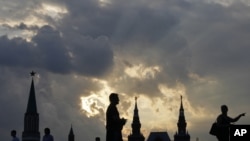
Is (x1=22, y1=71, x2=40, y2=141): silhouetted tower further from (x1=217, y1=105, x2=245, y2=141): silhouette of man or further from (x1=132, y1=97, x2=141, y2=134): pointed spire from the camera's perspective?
(x1=217, y1=105, x2=245, y2=141): silhouette of man

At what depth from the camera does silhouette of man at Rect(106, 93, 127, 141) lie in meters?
15.0

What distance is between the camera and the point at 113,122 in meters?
15.2

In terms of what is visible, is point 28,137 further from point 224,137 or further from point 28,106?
point 224,137

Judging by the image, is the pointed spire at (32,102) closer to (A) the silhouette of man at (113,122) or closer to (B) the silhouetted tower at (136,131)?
(B) the silhouetted tower at (136,131)

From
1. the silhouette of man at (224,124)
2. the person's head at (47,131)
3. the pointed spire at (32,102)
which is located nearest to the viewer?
the silhouette of man at (224,124)

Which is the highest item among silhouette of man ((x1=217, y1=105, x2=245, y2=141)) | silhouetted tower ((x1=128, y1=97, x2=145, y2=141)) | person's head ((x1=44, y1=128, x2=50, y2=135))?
silhouetted tower ((x1=128, y1=97, x2=145, y2=141))

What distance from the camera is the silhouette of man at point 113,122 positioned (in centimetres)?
1502

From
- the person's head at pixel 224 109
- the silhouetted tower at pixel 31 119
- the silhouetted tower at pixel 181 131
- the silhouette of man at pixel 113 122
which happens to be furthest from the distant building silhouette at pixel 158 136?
the person's head at pixel 224 109

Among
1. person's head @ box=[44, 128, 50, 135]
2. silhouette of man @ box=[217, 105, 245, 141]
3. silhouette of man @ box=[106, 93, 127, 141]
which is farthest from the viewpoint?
person's head @ box=[44, 128, 50, 135]

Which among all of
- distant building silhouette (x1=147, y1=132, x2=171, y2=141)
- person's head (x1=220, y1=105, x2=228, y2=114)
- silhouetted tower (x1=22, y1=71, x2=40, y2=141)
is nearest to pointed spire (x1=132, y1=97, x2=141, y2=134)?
distant building silhouette (x1=147, y1=132, x2=171, y2=141)

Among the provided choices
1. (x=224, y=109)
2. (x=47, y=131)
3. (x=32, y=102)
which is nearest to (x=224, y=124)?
(x=224, y=109)

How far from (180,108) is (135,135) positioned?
16.2 metres

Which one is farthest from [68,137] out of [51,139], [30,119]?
[51,139]

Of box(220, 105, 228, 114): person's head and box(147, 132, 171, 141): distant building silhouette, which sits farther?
box(147, 132, 171, 141): distant building silhouette
